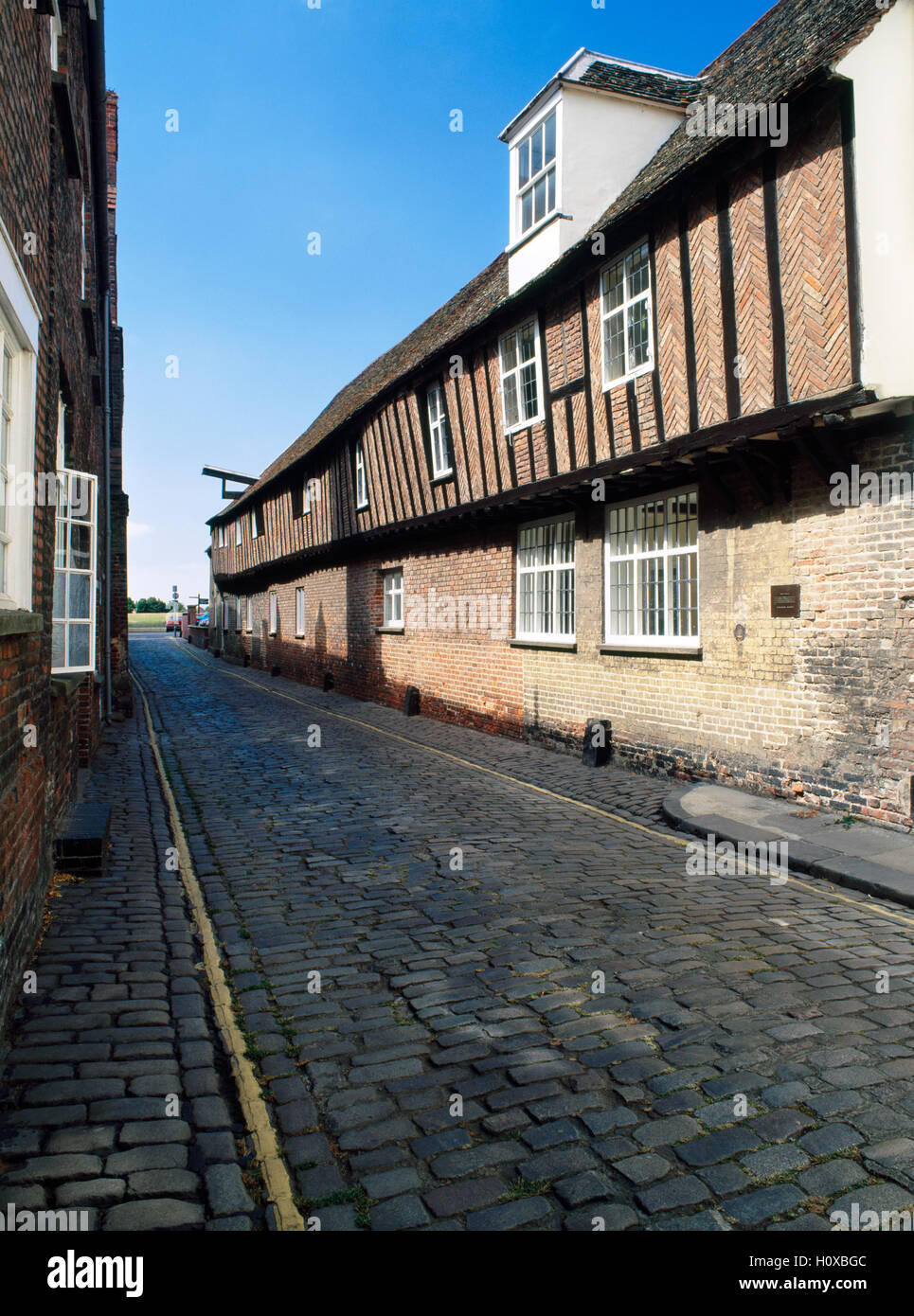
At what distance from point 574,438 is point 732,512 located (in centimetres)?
304

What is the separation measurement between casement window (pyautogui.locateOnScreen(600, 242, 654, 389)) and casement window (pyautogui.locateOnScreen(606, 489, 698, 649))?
5.26ft

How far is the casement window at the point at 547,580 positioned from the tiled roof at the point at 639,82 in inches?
239

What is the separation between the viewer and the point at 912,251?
6.91 meters

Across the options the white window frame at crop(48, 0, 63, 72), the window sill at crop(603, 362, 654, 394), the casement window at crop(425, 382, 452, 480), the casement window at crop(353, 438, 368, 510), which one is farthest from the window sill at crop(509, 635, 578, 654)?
the white window frame at crop(48, 0, 63, 72)

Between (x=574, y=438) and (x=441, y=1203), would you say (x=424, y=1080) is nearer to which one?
(x=441, y=1203)

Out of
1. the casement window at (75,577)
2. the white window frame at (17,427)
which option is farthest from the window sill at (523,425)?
the white window frame at (17,427)

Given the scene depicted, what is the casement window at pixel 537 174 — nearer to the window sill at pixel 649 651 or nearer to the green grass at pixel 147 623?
the window sill at pixel 649 651

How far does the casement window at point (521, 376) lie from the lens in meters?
12.1

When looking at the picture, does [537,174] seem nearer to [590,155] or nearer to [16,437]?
[590,155]

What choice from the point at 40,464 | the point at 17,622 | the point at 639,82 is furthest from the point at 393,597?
the point at 17,622

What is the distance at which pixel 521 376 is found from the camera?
1251 cm

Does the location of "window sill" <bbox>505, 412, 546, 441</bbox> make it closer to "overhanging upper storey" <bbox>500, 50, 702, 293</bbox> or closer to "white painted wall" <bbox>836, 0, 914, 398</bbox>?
"overhanging upper storey" <bbox>500, 50, 702, 293</bbox>

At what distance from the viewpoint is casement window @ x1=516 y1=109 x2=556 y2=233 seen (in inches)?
475
